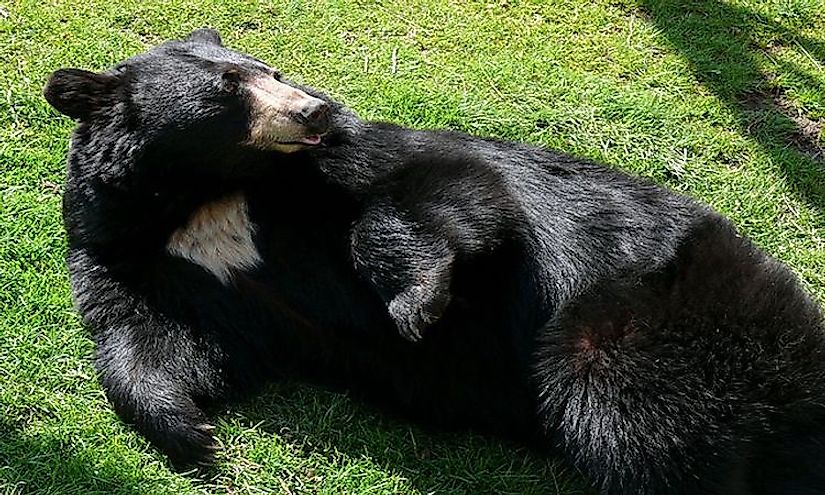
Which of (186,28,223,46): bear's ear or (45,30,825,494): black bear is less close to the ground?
(186,28,223,46): bear's ear

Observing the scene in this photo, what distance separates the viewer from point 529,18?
663cm

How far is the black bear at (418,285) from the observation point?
12.7 ft

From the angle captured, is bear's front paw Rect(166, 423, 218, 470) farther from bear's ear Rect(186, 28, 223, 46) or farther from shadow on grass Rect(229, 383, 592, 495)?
bear's ear Rect(186, 28, 223, 46)

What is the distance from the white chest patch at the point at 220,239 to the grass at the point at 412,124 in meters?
0.62

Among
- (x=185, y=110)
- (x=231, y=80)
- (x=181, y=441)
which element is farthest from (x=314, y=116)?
(x=181, y=441)

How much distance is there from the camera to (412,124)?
584cm

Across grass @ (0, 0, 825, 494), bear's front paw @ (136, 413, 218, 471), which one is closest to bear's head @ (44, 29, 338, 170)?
grass @ (0, 0, 825, 494)

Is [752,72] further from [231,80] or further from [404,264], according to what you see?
[231,80]

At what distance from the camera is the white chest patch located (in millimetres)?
4441

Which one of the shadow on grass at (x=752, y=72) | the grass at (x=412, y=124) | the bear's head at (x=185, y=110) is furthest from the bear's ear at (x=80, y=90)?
the shadow on grass at (x=752, y=72)

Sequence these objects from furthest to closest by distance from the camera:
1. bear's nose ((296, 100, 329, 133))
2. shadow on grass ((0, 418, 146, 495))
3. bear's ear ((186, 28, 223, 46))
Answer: bear's ear ((186, 28, 223, 46))
bear's nose ((296, 100, 329, 133))
shadow on grass ((0, 418, 146, 495))

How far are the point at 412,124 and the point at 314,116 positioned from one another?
1.64 m

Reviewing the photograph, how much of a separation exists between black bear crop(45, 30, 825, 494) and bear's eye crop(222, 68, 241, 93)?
1 centimetres

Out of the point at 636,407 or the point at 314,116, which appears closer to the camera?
the point at 636,407
